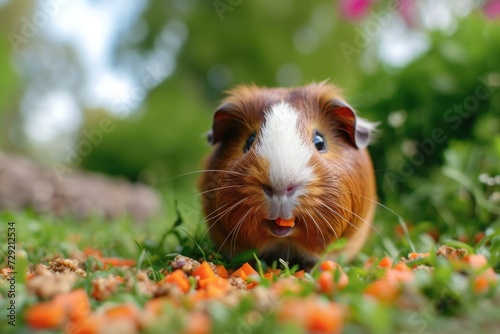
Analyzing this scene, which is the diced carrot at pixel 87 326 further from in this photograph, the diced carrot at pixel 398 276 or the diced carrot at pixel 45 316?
the diced carrot at pixel 398 276

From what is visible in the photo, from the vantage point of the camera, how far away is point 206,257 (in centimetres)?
240

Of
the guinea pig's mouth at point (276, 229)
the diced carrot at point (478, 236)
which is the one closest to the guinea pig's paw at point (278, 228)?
the guinea pig's mouth at point (276, 229)

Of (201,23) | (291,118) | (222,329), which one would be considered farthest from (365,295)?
(201,23)

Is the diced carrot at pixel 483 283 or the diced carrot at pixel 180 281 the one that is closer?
the diced carrot at pixel 483 283

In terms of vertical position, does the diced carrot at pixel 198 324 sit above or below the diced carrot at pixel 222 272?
above

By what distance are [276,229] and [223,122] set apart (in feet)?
1.96

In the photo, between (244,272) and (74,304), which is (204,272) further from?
(74,304)

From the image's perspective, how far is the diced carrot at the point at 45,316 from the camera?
1282 mm

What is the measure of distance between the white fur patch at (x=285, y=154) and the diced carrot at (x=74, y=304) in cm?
79

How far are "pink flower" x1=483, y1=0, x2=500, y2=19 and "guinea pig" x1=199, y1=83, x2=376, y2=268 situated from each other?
294 cm

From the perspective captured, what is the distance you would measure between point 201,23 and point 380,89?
8390 mm

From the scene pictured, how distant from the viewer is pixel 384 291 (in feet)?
4.68

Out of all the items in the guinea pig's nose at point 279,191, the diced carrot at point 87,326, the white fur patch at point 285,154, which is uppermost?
the white fur patch at point 285,154

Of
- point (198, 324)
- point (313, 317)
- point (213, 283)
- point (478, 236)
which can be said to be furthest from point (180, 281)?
point (478, 236)
